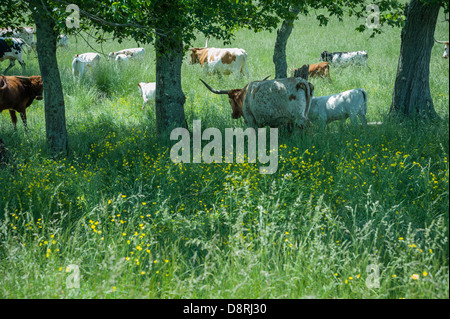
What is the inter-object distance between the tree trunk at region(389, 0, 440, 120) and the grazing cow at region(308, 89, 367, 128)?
Answer: 628mm

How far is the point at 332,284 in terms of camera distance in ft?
10.3

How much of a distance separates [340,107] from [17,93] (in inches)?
261

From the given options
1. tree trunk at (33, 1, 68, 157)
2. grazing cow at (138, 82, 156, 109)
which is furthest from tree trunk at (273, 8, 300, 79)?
tree trunk at (33, 1, 68, 157)

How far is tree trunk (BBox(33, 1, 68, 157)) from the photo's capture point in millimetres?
6457

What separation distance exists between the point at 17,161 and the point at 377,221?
521cm

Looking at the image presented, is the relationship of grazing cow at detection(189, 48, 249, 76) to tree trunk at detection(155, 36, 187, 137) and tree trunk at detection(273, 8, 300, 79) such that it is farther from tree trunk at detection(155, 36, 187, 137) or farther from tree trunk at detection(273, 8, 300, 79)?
tree trunk at detection(155, 36, 187, 137)

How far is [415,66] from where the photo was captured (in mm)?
7848

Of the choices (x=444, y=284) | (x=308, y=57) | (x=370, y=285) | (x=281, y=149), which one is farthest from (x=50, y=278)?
(x=308, y=57)

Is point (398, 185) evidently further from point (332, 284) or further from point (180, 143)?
point (180, 143)

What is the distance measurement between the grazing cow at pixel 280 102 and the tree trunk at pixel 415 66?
1.97m

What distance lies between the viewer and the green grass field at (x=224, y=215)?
3.16 meters

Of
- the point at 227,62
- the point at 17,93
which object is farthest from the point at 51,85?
the point at 227,62

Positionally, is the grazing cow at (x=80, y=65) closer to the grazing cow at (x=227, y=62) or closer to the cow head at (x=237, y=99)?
the grazing cow at (x=227, y=62)

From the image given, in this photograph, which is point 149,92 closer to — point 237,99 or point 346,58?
point 237,99
